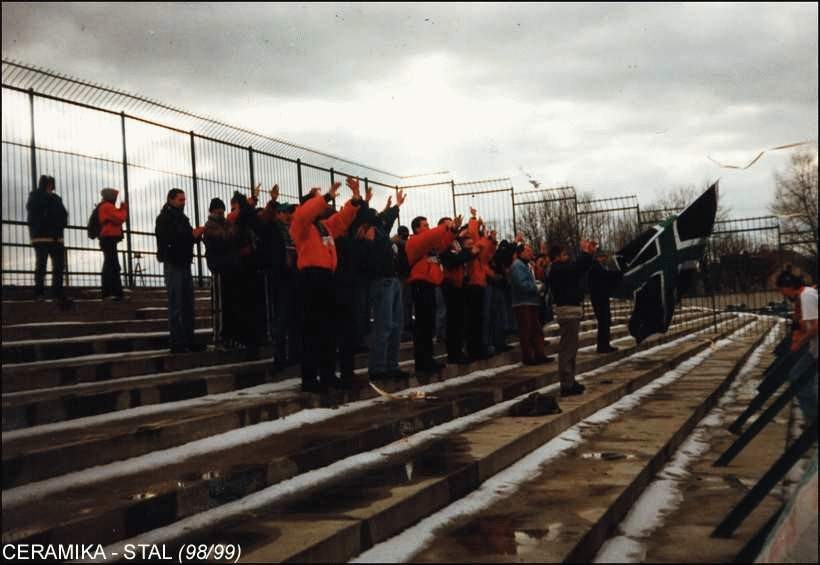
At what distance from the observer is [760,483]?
13.6ft

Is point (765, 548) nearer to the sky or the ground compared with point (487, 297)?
nearer to the ground

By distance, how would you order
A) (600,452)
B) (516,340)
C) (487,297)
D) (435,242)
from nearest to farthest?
(600,452)
(435,242)
(487,297)
(516,340)

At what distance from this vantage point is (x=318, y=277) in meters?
7.36

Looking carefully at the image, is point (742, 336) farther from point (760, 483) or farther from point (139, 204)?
point (760, 483)

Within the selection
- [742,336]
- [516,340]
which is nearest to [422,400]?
[516,340]

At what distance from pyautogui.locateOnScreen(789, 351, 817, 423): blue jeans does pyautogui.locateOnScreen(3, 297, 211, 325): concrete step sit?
699 cm

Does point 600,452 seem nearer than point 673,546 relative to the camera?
No

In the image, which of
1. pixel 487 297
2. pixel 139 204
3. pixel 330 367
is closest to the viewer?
pixel 330 367

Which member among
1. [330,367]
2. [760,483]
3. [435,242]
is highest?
[435,242]

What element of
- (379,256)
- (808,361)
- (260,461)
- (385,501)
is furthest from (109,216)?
(808,361)

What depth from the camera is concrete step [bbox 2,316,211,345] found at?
7.49m

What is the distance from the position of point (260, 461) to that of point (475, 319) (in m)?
6.28

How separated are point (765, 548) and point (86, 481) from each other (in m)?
3.35

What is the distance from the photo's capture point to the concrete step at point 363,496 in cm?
379
